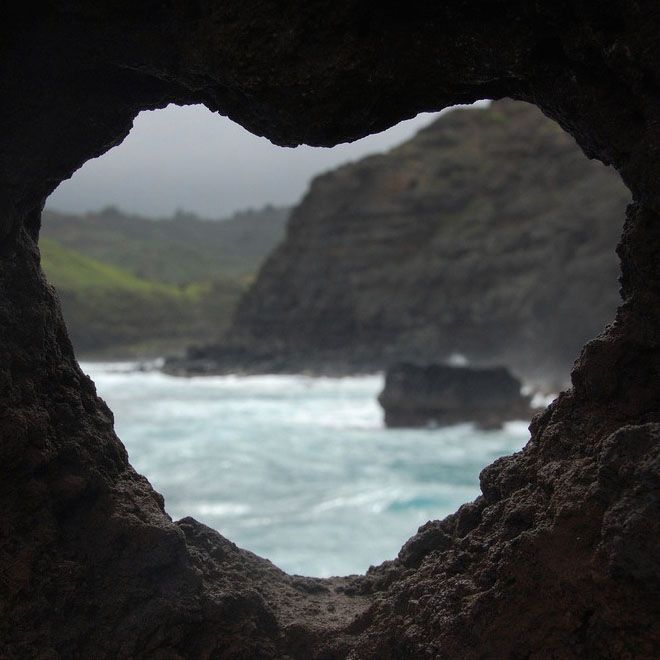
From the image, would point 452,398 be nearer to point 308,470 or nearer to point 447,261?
point 308,470

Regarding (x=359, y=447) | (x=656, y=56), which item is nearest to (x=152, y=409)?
(x=359, y=447)

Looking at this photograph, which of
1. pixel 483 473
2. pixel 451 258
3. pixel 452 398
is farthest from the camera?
pixel 451 258

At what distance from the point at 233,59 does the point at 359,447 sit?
1608cm

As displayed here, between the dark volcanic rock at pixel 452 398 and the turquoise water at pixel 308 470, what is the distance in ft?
1.66

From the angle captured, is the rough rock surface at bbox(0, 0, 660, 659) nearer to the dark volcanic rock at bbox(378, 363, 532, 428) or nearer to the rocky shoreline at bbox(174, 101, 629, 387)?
the dark volcanic rock at bbox(378, 363, 532, 428)

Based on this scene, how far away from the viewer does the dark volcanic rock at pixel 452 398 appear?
2116 centimetres

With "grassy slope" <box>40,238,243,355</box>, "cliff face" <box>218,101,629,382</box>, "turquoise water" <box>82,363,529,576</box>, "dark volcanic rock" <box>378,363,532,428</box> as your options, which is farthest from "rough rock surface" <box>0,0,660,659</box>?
"grassy slope" <box>40,238,243,355</box>

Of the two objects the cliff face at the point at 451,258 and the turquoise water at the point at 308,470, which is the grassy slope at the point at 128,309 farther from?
the turquoise water at the point at 308,470

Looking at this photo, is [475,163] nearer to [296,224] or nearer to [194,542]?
[296,224]

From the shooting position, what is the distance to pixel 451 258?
43.5 metres

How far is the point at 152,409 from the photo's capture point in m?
28.3

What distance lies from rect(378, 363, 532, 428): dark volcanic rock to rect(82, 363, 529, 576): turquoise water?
51 centimetres

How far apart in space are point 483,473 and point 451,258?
40.4 meters

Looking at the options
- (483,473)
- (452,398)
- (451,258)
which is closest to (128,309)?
(451,258)
